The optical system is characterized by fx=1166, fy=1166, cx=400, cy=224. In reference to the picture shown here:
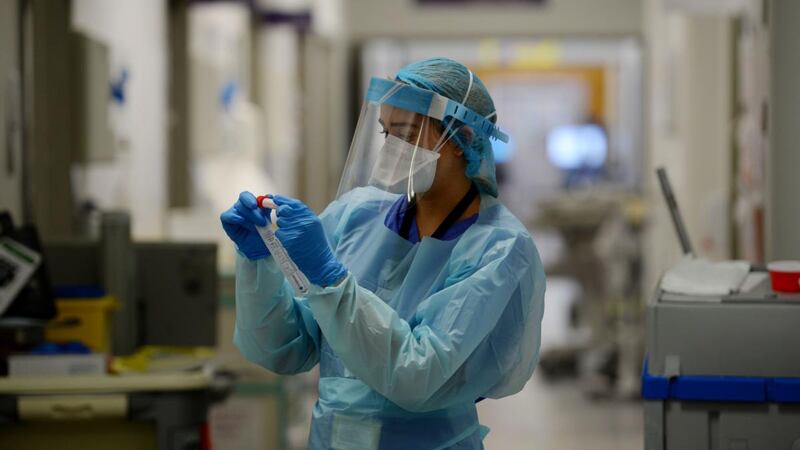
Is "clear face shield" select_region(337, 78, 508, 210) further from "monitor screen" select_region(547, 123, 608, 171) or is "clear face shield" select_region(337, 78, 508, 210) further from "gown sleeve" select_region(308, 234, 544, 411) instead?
"monitor screen" select_region(547, 123, 608, 171)

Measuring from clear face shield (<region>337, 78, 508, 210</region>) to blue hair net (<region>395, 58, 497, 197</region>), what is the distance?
24 millimetres

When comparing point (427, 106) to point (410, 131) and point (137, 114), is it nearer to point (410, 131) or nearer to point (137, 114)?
point (410, 131)

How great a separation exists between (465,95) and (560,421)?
15.3 ft

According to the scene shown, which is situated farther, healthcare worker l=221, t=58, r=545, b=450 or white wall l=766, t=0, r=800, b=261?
white wall l=766, t=0, r=800, b=261

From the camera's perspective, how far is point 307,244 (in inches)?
79.9

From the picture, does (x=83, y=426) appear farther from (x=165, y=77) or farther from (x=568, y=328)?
(x=568, y=328)

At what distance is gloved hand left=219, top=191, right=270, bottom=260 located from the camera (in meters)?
2.12

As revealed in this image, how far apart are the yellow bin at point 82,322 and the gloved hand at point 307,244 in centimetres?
149

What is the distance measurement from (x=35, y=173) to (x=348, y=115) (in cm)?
773

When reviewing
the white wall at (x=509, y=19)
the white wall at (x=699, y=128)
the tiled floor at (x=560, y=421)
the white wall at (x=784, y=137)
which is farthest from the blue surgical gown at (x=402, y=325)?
the white wall at (x=509, y=19)

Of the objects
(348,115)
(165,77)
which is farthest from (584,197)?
(348,115)

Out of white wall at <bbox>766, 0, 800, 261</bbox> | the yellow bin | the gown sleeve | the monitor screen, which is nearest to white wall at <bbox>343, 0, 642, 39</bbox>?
the monitor screen

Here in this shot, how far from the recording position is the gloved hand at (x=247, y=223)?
6.97 feet

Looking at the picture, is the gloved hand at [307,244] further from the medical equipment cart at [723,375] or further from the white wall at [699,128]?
the white wall at [699,128]
